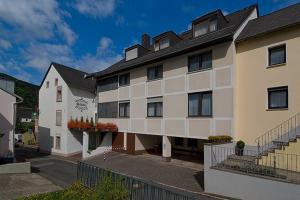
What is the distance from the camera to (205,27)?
20281mm

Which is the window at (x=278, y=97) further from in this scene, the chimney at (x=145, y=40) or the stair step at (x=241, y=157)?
the chimney at (x=145, y=40)

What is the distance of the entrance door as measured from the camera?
2503 cm

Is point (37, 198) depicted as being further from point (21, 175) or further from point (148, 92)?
point (148, 92)

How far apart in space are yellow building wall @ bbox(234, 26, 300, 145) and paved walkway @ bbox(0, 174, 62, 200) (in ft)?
36.9

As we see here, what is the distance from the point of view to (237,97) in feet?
53.9

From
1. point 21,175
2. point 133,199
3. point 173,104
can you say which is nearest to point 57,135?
point 21,175

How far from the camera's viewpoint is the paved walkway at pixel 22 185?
1278cm

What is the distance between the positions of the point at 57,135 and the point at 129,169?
51.4 ft

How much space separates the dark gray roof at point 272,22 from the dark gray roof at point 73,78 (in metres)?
21.2

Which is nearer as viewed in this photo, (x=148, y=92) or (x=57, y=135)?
(x=148, y=92)

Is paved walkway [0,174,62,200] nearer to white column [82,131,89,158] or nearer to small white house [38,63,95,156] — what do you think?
white column [82,131,89,158]

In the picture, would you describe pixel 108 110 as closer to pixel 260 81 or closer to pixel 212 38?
pixel 212 38

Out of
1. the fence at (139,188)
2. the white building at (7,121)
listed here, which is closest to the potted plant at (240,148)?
the fence at (139,188)

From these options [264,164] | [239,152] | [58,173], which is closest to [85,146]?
[58,173]
